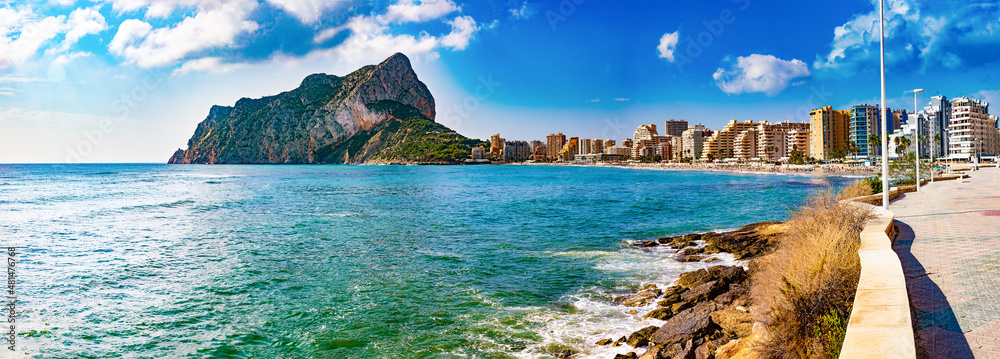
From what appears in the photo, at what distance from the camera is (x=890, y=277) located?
6230 millimetres

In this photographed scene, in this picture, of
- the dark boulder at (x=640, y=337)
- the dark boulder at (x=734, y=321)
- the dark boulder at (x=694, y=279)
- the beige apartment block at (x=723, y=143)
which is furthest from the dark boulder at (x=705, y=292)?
the beige apartment block at (x=723, y=143)

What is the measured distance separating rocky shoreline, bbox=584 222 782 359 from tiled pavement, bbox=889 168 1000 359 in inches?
90.9

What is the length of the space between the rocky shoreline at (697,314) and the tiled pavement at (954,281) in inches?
90.9

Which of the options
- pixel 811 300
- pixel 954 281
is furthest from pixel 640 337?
pixel 954 281

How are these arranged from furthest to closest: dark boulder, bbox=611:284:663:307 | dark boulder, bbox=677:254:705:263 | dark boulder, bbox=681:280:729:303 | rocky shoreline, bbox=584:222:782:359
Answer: dark boulder, bbox=677:254:705:263 → dark boulder, bbox=611:284:663:307 → dark boulder, bbox=681:280:729:303 → rocky shoreline, bbox=584:222:782:359

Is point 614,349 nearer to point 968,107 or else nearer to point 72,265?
point 72,265

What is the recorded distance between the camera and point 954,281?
7.13 m

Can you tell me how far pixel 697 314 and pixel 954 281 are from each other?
3679 mm

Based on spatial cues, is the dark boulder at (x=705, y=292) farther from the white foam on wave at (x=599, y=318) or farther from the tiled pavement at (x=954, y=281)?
the tiled pavement at (x=954, y=281)

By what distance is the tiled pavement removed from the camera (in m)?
4.86

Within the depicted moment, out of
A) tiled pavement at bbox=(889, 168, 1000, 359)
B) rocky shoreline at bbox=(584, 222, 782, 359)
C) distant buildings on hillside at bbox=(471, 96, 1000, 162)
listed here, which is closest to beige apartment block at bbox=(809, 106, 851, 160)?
distant buildings on hillside at bbox=(471, 96, 1000, 162)

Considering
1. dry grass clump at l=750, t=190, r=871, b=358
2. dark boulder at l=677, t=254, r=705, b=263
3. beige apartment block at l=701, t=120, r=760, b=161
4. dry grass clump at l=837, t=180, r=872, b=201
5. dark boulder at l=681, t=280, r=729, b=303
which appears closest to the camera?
dry grass clump at l=750, t=190, r=871, b=358

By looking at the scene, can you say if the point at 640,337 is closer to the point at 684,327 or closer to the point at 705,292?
the point at 684,327

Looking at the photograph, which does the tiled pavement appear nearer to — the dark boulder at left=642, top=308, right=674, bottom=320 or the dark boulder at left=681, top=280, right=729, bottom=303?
the dark boulder at left=681, top=280, right=729, bottom=303
